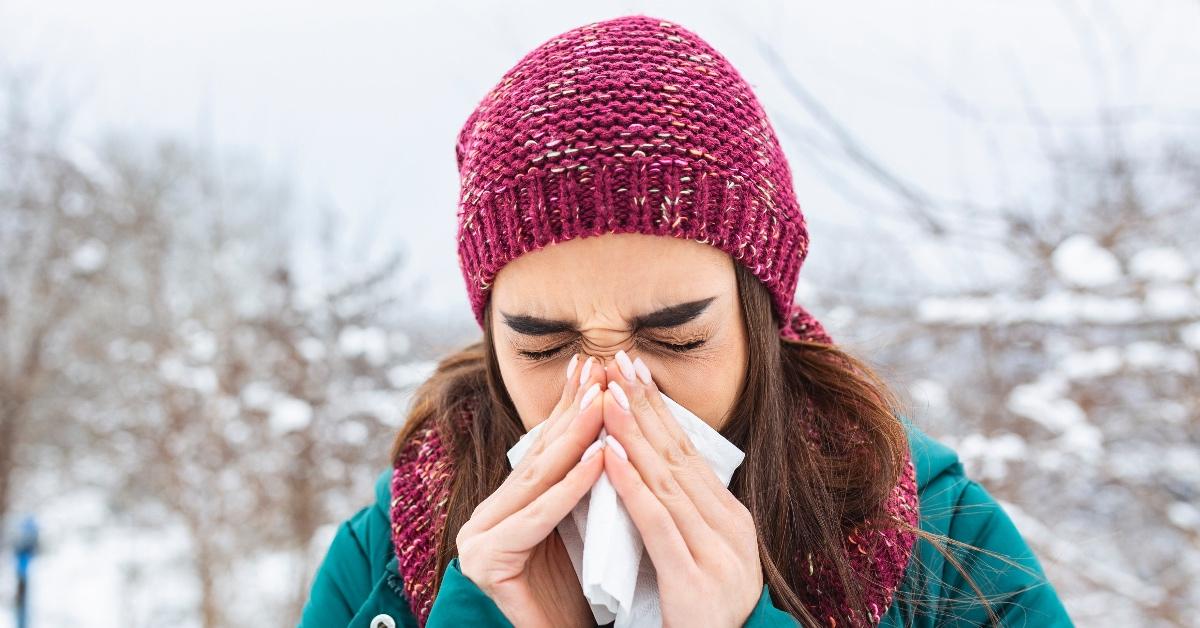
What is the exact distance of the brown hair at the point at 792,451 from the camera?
59.9 inches

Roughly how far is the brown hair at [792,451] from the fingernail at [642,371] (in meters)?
0.23

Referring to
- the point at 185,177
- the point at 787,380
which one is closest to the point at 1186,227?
the point at 787,380

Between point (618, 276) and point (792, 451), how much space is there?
0.54 metres

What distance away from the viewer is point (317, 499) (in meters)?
6.50

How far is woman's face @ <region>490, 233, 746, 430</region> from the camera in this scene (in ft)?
4.53

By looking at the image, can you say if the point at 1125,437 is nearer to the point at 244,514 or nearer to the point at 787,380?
the point at 787,380

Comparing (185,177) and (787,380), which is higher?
(185,177)

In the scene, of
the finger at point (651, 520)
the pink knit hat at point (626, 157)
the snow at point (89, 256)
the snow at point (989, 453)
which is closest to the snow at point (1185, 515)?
the snow at point (989, 453)

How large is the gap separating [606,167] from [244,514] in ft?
20.4

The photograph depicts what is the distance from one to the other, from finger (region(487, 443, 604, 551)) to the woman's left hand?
0.11 feet

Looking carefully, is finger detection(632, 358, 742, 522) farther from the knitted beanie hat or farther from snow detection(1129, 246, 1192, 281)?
snow detection(1129, 246, 1192, 281)

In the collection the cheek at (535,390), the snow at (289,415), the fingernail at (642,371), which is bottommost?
the snow at (289,415)

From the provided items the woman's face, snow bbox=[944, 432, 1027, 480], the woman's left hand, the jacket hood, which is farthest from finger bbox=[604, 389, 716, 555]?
snow bbox=[944, 432, 1027, 480]

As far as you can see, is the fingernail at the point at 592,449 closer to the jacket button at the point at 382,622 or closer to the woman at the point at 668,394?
the woman at the point at 668,394
